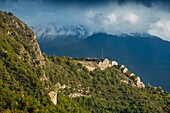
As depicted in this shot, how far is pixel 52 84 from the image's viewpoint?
490ft

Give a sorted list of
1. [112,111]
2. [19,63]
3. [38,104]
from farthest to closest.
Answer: [112,111] < [19,63] < [38,104]

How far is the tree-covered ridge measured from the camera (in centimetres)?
12600

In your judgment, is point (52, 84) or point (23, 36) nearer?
point (52, 84)

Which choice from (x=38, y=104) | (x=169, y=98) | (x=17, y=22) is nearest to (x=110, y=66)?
(x=169, y=98)

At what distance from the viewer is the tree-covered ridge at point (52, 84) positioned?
126000 mm

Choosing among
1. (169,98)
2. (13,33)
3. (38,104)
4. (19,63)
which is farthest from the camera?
(169,98)

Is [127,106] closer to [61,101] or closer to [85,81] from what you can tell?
[85,81]

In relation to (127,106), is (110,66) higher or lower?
higher

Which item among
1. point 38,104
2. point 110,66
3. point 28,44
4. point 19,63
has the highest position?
point 110,66

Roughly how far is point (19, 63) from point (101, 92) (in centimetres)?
4295

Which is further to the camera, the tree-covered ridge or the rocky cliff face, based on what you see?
the rocky cliff face

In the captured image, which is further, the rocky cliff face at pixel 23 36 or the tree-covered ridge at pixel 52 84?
the rocky cliff face at pixel 23 36

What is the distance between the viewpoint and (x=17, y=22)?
15212 centimetres

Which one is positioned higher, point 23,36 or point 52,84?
point 23,36
